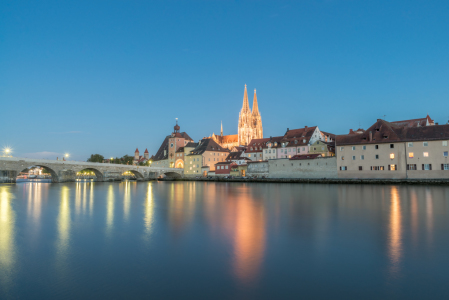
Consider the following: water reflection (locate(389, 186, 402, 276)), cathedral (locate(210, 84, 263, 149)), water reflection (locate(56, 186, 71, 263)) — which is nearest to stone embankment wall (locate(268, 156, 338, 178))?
water reflection (locate(389, 186, 402, 276))

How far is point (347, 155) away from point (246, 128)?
75751 mm

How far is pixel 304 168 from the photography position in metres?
53.2

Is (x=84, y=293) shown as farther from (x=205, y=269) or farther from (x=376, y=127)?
(x=376, y=127)

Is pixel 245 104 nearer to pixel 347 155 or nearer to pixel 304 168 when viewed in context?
pixel 304 168

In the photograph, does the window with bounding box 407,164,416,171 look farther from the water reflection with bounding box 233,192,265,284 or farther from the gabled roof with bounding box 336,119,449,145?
the water reflection with bounding box 233,192,265,284

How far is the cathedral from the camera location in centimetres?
12094

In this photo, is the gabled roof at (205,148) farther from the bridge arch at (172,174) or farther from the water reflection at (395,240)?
the water reflection at (395,240)

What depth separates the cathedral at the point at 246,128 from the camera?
120938mm

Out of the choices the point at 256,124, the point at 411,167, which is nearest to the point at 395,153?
the point at 411,167

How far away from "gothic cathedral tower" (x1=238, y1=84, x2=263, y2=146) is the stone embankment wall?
60.7m

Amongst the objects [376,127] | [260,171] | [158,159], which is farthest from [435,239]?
[158,159]

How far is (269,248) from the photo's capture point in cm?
952

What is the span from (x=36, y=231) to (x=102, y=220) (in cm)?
324

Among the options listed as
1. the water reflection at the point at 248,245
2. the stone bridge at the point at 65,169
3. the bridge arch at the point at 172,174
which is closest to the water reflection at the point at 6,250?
the water reflection at the point at 248,245
